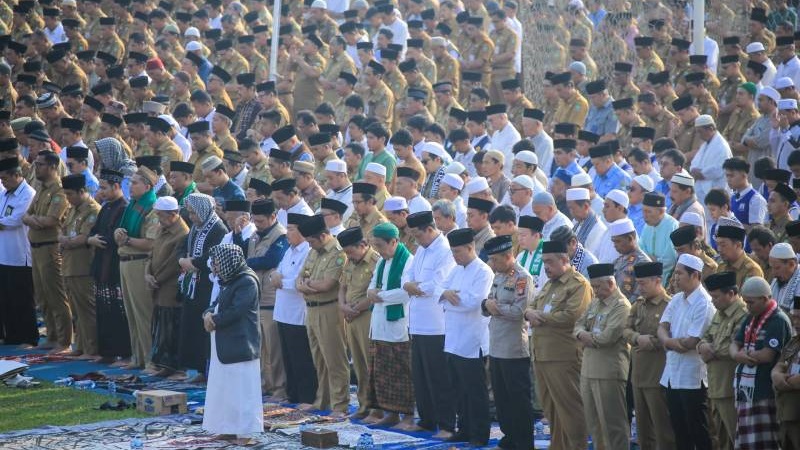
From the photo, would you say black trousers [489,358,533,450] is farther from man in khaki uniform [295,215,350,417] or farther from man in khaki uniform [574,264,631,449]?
man in khaki uniform [295,215,350,417]

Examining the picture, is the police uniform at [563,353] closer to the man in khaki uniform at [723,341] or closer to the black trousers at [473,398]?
the black trousers at [473,398]

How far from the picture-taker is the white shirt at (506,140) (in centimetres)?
1569

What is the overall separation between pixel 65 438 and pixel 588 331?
4.54m

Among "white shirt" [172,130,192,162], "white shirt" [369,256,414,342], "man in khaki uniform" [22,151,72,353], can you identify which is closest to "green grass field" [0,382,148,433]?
"man in khaki uniform" [22,151,72,353]

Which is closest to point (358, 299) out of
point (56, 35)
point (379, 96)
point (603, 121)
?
point (603, 121)

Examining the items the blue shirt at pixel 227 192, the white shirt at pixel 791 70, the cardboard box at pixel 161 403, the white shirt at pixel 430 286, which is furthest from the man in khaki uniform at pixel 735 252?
the white shirt at pixel 791 70

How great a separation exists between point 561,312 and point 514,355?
60cm

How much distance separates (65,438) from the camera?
11.4m

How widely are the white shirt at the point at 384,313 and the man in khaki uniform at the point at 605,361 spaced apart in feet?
6.46

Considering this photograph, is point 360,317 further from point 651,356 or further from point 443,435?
point 651,356

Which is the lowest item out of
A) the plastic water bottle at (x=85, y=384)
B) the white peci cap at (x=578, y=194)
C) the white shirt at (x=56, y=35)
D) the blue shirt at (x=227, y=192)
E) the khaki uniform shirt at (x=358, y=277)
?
the plastic water bottle at (x=85, y=384)

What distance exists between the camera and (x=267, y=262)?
12914mm

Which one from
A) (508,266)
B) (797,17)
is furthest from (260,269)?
(797,17)

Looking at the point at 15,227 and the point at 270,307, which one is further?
the point at 15,227
